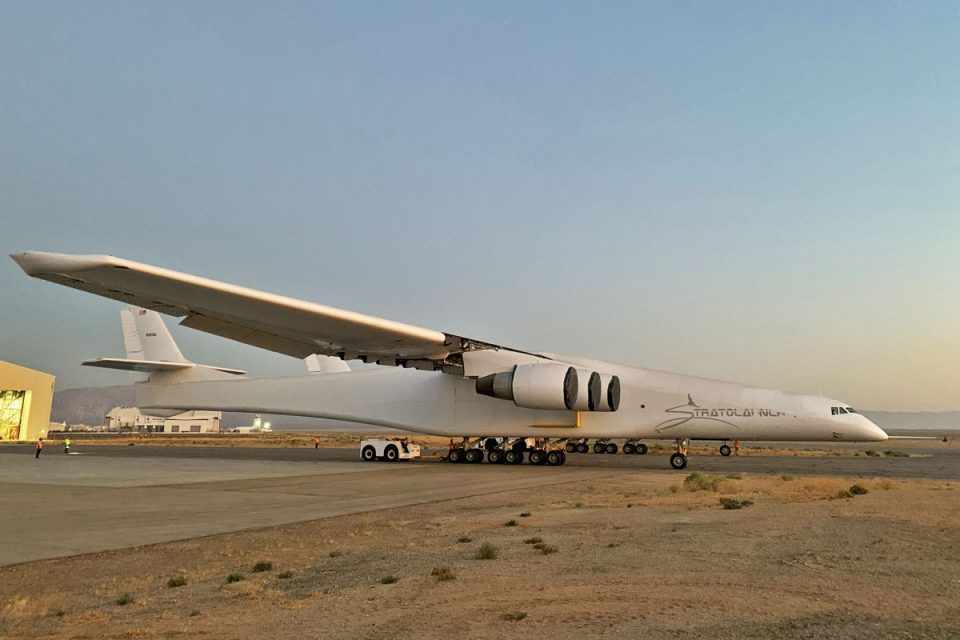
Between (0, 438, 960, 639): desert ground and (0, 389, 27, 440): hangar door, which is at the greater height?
(0, 389, 27, 440): hangar door

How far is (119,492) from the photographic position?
13.3 m

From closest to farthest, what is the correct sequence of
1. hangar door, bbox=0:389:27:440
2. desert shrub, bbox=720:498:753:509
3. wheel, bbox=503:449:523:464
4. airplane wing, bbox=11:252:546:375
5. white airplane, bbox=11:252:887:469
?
desert shrub, bbox=720:498:753:509, airplane wing, bbox=11:252:546:375, white airplane, bbox=11:252:887:469, wheel, bbox=503:449:523:464, hangar door, bbox=0:389:27:440

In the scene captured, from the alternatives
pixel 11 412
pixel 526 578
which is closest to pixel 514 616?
pixel 526 578

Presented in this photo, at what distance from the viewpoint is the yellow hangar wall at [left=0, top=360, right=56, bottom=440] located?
56375mm

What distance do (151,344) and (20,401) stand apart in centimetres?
3758

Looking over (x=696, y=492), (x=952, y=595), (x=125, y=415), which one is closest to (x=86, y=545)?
(x=952, y=595)

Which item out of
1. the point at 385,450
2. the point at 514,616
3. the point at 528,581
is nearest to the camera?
the point at 514,616

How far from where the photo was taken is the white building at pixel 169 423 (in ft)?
386

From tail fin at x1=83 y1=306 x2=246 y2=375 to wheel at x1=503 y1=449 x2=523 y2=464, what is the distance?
1388 centimetres

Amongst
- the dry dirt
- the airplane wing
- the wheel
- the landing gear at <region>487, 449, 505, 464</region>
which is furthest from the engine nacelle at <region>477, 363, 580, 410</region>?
the dry dirt

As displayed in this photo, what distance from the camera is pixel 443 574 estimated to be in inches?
230

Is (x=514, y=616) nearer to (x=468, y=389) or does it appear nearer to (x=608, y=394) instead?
(x=608, y=394)

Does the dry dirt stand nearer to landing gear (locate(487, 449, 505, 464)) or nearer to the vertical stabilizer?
landing gear (locate(487, 449, 505, 464))

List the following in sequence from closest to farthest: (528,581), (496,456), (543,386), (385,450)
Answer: (528,581)
(543,386)
(496,456)
(385,450)
